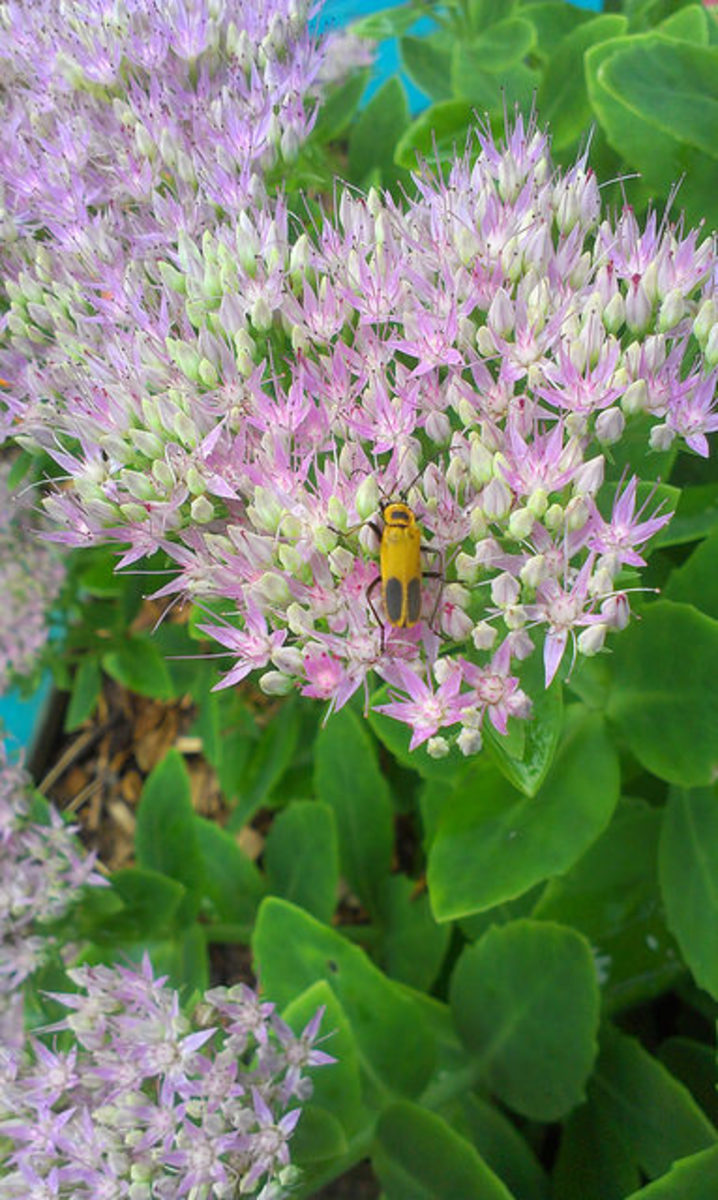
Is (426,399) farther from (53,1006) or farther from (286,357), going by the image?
(53,1006)

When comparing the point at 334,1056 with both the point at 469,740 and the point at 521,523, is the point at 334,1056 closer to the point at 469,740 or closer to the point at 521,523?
the point at 469,740

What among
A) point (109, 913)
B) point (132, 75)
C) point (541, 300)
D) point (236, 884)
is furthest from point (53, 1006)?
point (132, 75)

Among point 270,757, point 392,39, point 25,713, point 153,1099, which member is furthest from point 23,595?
point 392,39

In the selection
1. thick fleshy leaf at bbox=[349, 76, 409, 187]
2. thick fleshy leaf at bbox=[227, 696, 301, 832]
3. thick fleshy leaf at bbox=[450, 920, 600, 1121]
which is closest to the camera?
thick fleshy leaf at bbox=[450, 920, 600, 1121]

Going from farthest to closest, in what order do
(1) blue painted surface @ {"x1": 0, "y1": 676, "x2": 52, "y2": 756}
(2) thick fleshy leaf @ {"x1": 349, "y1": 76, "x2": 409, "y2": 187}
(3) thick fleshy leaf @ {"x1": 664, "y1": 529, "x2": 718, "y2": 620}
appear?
(1) blue painted surface @ {"x1": 0, "y1": 676, "x2": 52, "y2": 756}, (2) thick fleshy leaf @ {"x1": 349, "y1": 76, "x2": 409, "y2": 187}, (3) thick fleshy leaf @ {"x1": 664, "y1": 529, "x2": 718, "y2": 620}

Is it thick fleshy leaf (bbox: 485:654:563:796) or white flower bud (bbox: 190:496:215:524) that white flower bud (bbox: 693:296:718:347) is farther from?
white flower bud (bbox: 190:496:215:524)

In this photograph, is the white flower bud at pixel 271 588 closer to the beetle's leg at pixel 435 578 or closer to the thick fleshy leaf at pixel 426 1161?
the beetle's leg at pixel 435 578

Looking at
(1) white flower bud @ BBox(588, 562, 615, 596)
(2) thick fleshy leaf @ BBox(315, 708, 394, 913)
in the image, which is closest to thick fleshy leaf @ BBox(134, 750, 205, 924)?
(2) thick fleshy leaf @ BBox(315, 708, 394, 913)
